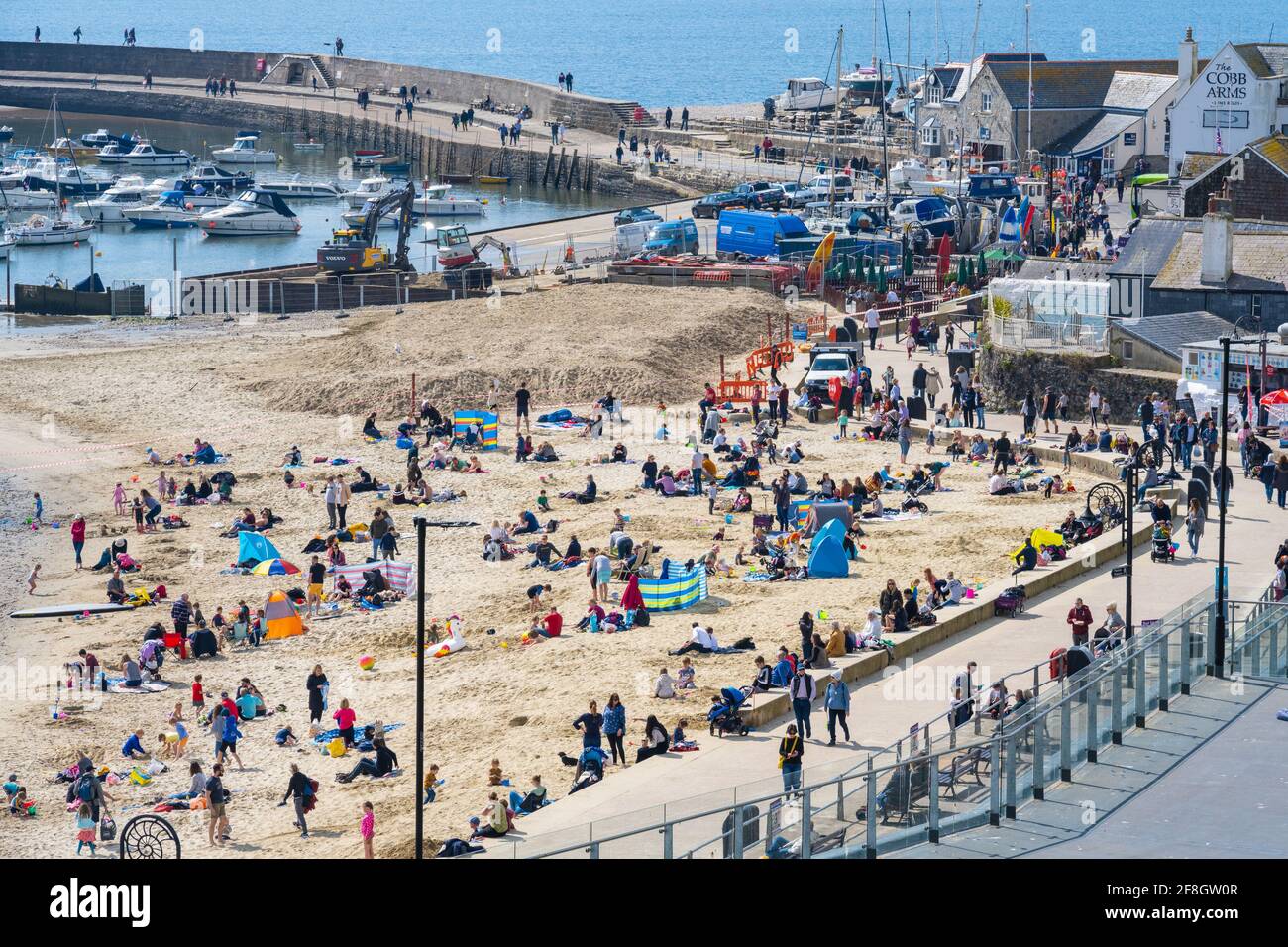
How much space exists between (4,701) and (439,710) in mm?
6476

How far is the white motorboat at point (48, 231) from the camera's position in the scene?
77.9m

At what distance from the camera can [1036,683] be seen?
2233 centimetres

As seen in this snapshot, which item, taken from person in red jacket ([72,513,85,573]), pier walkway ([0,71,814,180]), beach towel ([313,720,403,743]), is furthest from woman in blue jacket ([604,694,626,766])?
pier walkway ([0,71,814,180])

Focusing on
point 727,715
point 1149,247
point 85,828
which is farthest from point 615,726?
point 1149,247

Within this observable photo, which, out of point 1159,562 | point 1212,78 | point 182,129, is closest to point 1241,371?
point 1159,562

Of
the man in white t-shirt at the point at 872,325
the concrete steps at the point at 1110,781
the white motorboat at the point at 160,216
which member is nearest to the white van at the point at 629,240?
the man in white t-shirt at the point at 872,325

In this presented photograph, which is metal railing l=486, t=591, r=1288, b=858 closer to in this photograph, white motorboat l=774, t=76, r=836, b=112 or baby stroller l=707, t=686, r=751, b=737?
baby stroller l=707, t=686, r=751, b=737

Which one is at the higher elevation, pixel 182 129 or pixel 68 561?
pixel 182 129

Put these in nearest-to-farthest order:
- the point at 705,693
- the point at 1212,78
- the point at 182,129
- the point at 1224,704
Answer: the point at 1224,704, the point at 705,693, the point at 1212,78, the point at 182,129

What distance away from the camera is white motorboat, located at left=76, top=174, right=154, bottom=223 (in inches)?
3356

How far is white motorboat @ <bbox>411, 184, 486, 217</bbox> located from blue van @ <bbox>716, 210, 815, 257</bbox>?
25.9m

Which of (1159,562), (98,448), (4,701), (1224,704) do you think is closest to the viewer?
(1224,704)
